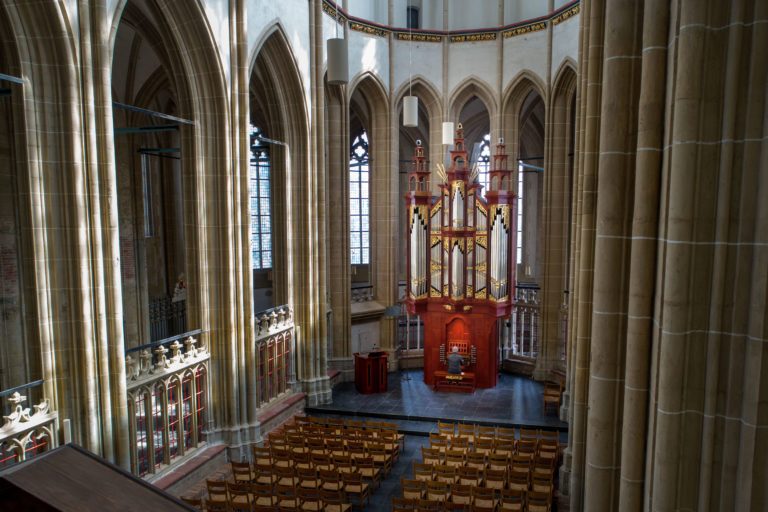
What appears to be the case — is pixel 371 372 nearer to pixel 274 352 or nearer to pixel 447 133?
pixel 274 352

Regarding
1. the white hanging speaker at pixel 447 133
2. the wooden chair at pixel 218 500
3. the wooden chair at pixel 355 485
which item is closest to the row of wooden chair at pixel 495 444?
the wooden chair at pixel 355 485

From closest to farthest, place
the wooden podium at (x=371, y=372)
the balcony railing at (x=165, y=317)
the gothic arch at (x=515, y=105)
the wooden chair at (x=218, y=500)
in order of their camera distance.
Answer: the wooden chair at (x=218, y=500) < the wooden podium at (x=371, y=372) < the gothic arch at (x=515, y=105) < the balcony railing at (x=165, y=317)

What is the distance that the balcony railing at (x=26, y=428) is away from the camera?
803 centimetres

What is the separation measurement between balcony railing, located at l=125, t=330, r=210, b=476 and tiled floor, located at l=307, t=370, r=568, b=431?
4.60m

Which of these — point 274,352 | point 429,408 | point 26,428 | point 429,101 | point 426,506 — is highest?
point 429,101

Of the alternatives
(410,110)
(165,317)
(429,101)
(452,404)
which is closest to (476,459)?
(452,404)

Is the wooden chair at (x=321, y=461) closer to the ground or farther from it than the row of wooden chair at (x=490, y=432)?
farther from it

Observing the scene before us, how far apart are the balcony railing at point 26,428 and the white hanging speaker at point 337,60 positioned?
27.2ft

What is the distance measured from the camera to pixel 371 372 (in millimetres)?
17641

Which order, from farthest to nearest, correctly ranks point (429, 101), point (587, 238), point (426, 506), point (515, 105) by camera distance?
point (429, 101), point (515, 105), point (426, 506), point (587, 238)

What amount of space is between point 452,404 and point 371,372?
270 cm

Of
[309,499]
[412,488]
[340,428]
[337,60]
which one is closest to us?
[309,499]

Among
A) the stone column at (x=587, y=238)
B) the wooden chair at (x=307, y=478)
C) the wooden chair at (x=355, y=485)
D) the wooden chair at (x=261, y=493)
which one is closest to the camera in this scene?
the stone column at (x=587, y=238)

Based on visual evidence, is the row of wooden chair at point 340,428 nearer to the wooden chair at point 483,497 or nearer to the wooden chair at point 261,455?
the wooden chair at point 261,455
